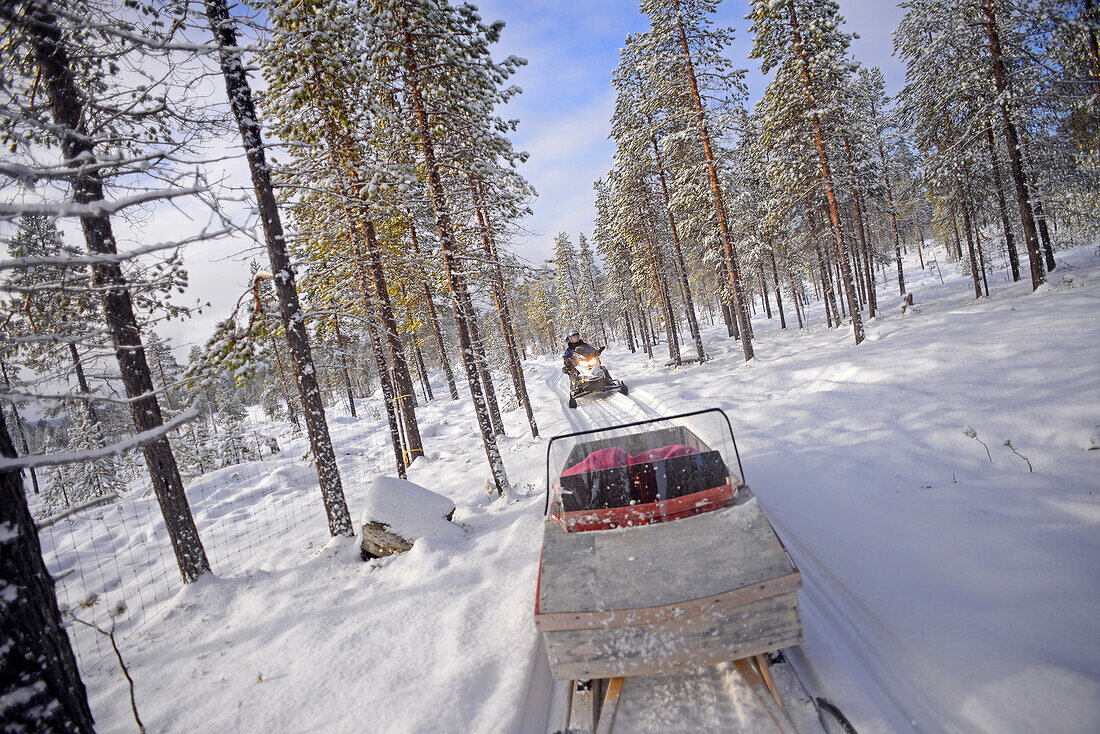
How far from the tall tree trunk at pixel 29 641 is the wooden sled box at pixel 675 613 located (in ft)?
8.00

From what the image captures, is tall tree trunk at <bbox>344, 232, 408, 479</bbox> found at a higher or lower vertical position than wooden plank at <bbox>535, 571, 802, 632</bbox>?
higher

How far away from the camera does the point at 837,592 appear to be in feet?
12.6

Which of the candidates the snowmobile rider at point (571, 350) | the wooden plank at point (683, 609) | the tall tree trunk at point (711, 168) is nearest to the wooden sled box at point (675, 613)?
the wooden plank at point (683, 609)

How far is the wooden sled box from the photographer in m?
2.70

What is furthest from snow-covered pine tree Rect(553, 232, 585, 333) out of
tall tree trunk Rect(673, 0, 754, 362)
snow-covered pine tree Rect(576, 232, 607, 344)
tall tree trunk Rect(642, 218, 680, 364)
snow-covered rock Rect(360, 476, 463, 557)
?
snow-covered rock Rect(360, 476, 463, 557)

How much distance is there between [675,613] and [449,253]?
7060 mm

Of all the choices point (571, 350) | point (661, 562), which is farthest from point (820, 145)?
point (661, 562)

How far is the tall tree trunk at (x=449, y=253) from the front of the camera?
7910 millimetres

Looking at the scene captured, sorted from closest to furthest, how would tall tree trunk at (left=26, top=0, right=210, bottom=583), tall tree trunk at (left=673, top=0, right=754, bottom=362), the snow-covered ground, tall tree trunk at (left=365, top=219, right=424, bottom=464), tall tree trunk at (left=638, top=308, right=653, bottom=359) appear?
the snow-covered ground
tall tree trunk at (left=26, top=0, right=210, bottom=583)
tall tree trunk at (left=365, top=219, right=424, bottom=464)
tall tree trunk at (left=673, top=0, right=754, bottom=362)
tall tree trunk at (left=638, top=308, right=653, bottom=359)

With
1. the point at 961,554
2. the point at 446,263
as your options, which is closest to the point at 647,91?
the point at 446,263

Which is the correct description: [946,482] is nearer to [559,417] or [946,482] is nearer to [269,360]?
[269,360]

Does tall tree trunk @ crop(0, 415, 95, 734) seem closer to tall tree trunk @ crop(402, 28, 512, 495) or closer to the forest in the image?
the forest

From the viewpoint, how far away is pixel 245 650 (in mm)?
4418

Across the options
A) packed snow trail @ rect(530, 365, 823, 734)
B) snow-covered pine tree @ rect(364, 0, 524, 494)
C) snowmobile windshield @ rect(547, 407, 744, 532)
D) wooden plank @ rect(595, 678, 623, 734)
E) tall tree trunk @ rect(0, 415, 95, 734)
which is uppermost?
snow-covered pine tree @ rect(364, 0, 524, 494)
